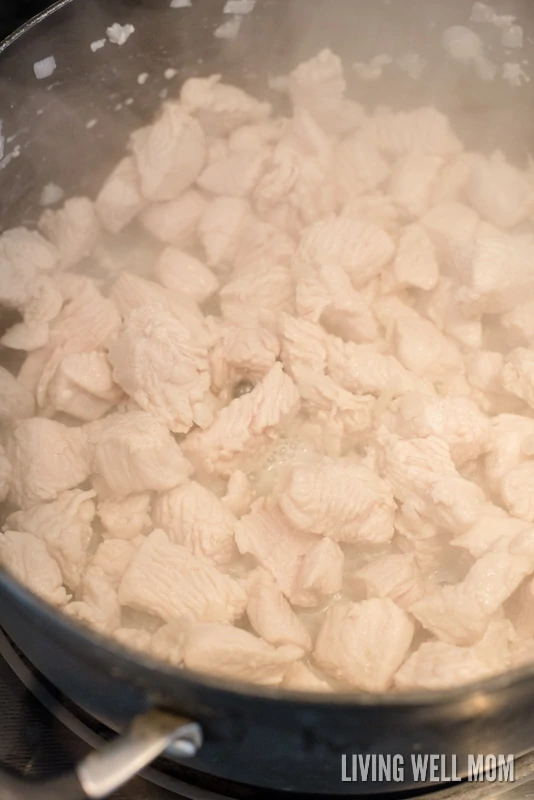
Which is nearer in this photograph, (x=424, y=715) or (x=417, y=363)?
(x=424, y=715)

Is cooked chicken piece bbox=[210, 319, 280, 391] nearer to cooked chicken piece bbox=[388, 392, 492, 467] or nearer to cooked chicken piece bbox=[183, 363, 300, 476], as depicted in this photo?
cooked chicken piece bbox=[183, 363, 300, 476]

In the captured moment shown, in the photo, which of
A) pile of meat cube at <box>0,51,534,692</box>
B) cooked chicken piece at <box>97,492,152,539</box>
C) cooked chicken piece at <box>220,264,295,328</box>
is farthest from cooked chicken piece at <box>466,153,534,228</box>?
cooked chicken piece at <box>97,492,152,539</box>

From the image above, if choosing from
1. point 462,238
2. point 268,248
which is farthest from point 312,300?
point 462,238

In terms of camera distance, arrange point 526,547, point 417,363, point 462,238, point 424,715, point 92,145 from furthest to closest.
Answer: point 92,145, point 462,238, point 417,363, point 526,547, point 424,715

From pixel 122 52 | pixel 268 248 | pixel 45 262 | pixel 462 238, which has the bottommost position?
pixel 462 238

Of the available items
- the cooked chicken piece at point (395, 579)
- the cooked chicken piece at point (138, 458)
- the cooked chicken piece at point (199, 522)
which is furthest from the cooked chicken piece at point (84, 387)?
the cooked chicken piece at point (395, 579)

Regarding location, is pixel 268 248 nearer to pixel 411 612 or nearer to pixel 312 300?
pixel 312 300

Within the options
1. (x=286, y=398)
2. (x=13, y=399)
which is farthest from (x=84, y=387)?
(x=286, y=398)
